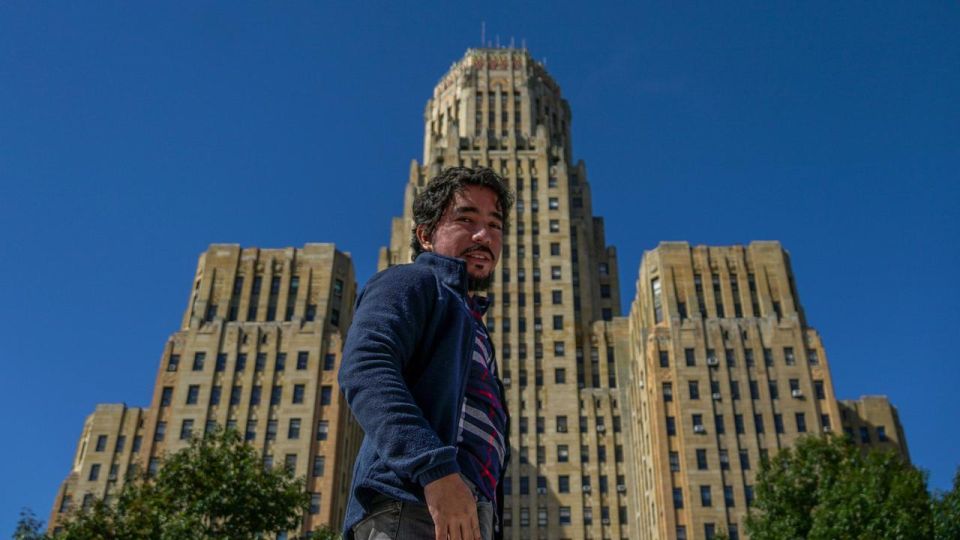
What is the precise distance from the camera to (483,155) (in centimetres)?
9544

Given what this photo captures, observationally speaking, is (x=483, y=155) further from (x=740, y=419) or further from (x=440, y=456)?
(x=440, y=456)

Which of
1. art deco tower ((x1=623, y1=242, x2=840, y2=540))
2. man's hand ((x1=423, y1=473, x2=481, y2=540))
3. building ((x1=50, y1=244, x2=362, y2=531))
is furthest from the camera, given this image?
building ((x1=50, y1=244, x2=362, y2=531))

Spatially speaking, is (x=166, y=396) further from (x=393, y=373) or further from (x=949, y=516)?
(x=393, y=373)

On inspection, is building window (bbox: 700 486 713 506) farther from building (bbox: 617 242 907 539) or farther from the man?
the man

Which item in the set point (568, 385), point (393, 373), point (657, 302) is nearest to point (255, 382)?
point (568, 385)

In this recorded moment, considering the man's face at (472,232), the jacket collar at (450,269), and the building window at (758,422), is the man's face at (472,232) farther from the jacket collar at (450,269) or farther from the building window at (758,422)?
the building window at (758,422)

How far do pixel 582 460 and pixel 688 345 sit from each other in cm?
1352

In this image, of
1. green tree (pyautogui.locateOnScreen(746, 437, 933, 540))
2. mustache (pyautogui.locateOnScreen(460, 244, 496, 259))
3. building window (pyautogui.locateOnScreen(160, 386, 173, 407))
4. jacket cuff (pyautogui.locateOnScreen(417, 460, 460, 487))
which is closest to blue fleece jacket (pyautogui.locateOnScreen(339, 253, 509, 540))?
jacket cuff (pyautogui.locateOnScreen(417, 460, 460, 487))

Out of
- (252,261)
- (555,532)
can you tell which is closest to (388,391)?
(555,532)

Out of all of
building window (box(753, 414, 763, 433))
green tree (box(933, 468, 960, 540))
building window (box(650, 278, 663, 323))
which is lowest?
green tree (box(933, 468, 960, 540))

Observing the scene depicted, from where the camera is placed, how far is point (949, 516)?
32.2m

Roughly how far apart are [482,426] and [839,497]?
118 ft

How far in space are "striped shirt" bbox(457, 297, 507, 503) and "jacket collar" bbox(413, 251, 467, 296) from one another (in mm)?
235

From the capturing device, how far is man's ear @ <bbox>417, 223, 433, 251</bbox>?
588 centimetres
